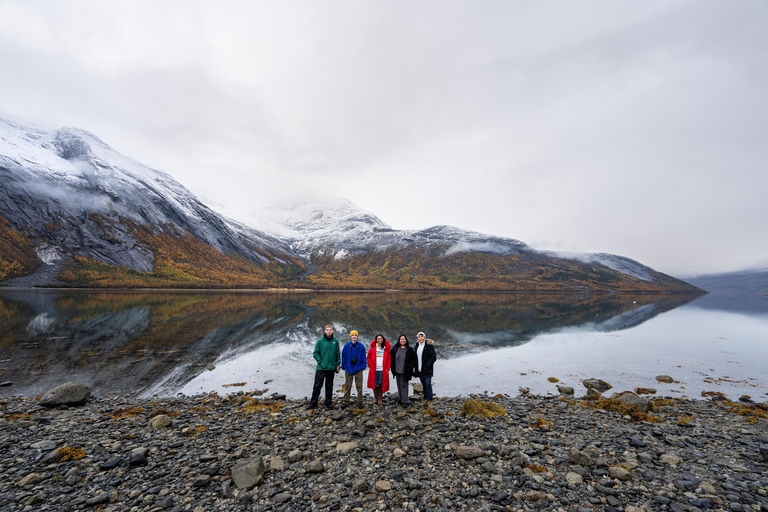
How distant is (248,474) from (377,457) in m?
3.42

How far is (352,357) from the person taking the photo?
41.2 feet

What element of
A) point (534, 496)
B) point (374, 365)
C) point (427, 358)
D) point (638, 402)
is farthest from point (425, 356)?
point (638, 402)

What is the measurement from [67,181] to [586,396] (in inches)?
10071

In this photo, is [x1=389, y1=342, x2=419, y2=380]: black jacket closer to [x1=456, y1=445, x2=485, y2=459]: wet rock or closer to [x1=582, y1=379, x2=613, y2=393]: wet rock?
[x1=456, y1=445, x2=485, y2=459]: wet rock

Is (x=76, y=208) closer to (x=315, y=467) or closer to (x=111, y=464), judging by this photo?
(x=111, y=464)

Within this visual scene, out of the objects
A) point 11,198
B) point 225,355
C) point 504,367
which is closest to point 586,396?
point 504,367

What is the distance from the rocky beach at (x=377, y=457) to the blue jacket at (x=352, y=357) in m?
1.71

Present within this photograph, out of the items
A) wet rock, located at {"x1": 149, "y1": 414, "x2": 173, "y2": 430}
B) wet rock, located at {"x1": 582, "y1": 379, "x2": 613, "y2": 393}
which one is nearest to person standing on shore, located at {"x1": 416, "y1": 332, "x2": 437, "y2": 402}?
wet rock, located at {"x1": 149, "y1": 414, "x2": 173, "y2": 430}

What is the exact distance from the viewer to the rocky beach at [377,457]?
6660 mm

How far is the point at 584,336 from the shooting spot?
38688 mm

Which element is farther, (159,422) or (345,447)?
(159,422)

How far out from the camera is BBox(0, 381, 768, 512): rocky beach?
21.9 feet

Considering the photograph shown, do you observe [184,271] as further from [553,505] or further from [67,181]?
[553,505]

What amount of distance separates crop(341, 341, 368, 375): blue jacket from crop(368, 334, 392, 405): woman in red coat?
361 mm
